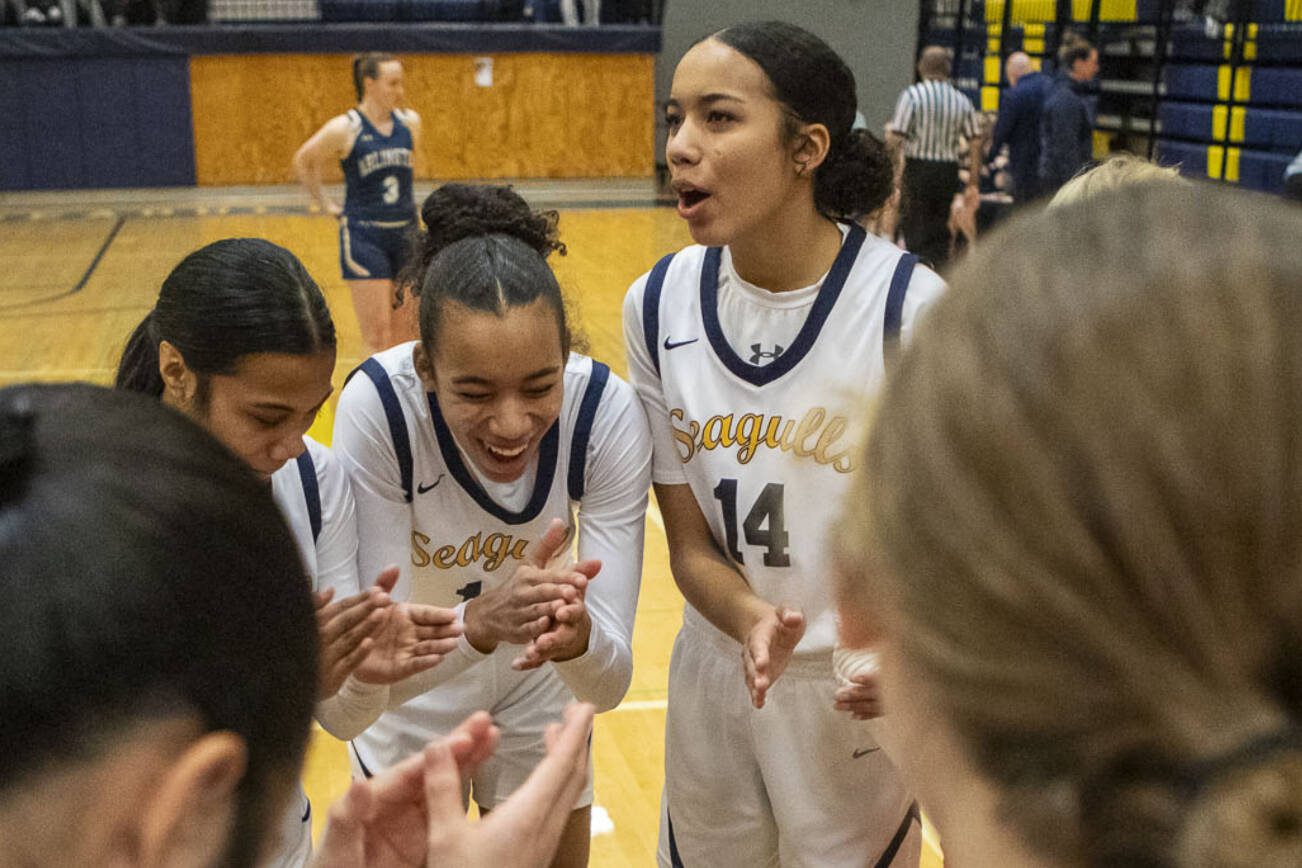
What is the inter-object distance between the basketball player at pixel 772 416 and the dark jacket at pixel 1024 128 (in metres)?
8.32

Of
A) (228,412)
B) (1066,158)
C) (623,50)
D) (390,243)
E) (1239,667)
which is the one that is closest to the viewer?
(1239,667)

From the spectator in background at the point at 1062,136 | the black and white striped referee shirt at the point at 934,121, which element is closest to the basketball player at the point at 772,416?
the spectator in background at the point at 1062,136

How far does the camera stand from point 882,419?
2.43 ft

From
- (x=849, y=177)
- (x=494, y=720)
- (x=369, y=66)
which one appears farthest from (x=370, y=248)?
(x=849, y=177)

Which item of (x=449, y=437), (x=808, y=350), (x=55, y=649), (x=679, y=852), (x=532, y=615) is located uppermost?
(x=55, y=649)

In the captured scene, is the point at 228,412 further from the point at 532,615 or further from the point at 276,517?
the point at 276,517

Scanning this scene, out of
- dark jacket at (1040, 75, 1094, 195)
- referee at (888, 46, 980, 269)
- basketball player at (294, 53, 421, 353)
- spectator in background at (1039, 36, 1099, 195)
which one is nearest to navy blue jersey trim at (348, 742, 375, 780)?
basketball player at (294, 53, 421, 353)

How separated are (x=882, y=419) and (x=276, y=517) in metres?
0.40

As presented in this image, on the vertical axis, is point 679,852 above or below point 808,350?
below

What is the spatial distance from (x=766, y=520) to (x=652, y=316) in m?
0.46

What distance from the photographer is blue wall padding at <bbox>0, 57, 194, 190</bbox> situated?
15492 millimetres

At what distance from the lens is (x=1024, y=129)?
10562 millimetres

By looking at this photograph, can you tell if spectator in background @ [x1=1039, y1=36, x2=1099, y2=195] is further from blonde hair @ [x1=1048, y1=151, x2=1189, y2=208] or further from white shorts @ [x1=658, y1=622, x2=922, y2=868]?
white shorts @ [x1=658, y1=622, x2=922, y2=868]

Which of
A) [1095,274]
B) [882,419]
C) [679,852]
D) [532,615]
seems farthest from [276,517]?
[679,852]
